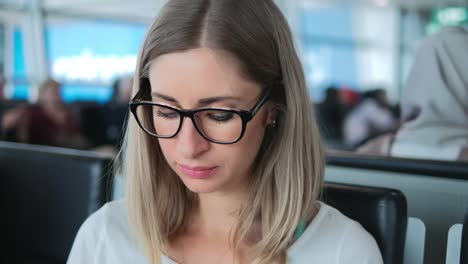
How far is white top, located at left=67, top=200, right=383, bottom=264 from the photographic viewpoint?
1060 mm

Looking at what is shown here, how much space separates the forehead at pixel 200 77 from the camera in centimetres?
95

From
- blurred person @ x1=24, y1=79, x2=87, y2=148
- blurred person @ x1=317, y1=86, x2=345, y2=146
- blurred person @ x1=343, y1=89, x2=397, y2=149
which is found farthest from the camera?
blurred person @ x1=317, y1=86, x2=345, y2=146

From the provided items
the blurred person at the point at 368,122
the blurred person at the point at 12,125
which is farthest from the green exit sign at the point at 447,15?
the blurred person at the point at 12,125

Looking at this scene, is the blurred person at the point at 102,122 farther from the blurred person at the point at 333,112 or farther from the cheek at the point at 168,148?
the cheek at the point at 168,148

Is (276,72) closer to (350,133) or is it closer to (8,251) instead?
(8,251)

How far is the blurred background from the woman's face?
308cm

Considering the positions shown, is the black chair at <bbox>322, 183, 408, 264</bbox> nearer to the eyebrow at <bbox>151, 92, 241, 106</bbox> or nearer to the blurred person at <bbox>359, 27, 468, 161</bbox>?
the eyebrow at <bbox>151, 92, 241, 106</bbox>

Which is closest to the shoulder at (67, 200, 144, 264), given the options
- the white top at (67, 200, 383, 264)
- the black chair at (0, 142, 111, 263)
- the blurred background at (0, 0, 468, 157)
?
the white top at (67, 200, 383, 264)

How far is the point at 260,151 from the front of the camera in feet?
3.79

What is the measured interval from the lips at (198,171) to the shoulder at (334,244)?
0.80ft

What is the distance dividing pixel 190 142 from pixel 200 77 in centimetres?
11

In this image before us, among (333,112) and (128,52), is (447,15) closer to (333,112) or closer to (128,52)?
(333,112)

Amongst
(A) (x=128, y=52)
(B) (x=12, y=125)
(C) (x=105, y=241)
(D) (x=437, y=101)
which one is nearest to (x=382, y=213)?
(C) (x=105, y=241)

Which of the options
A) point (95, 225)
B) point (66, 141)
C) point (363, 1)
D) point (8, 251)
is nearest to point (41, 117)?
point (66, 141)
